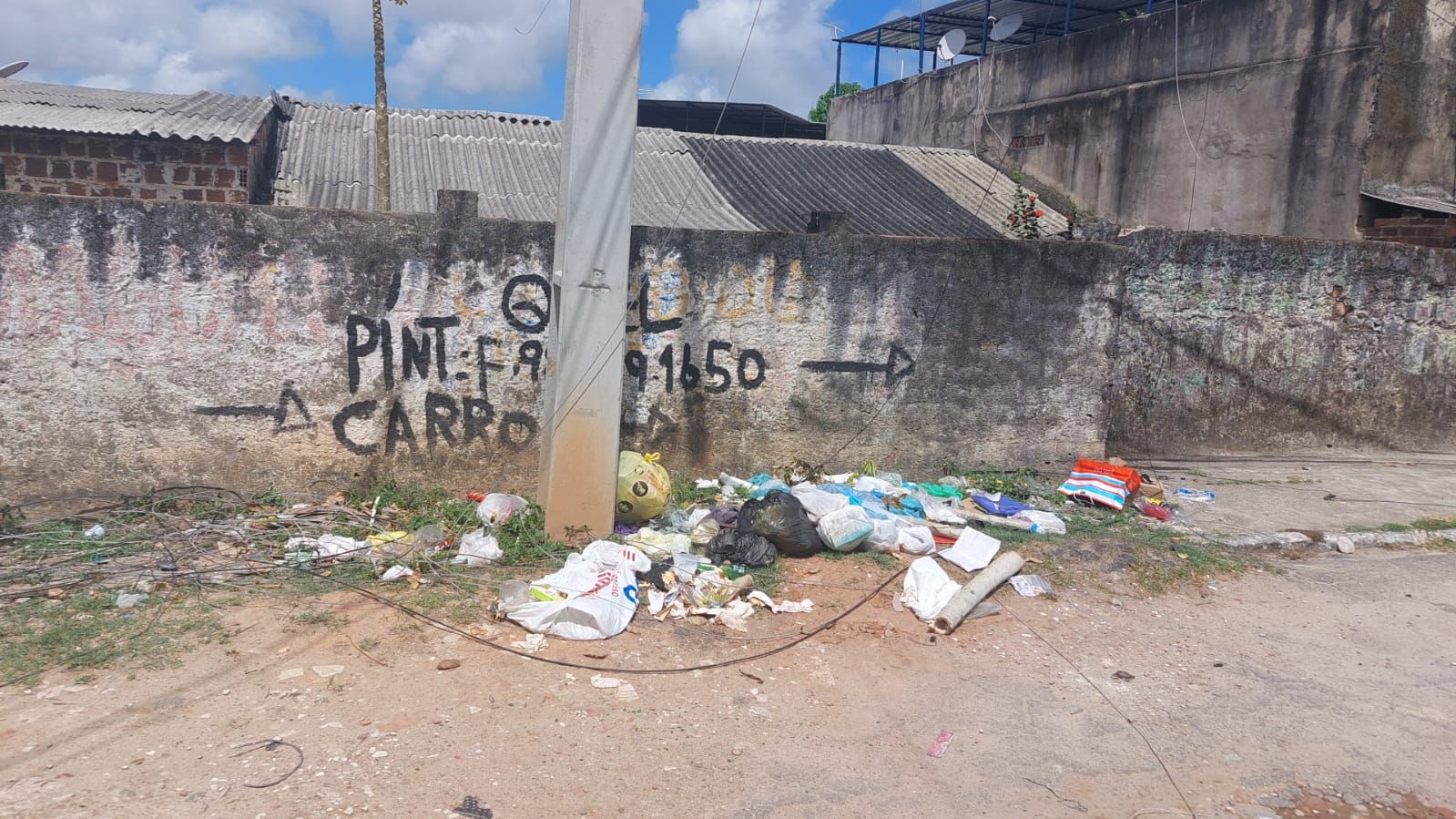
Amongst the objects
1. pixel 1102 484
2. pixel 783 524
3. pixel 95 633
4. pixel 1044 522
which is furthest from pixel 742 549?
pixel 95 633

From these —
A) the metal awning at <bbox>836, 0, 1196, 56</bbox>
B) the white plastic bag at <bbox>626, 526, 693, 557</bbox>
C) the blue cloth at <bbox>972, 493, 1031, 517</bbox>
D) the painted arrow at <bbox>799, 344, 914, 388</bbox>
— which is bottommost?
the white plastic bag at <bbox>626, 526, 693, 557</bbox>

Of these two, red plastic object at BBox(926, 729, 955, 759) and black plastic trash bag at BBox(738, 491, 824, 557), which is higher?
black plastic trash bag at BBox(738, 491, 824, 557)

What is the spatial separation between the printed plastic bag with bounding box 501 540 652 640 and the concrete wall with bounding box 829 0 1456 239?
8635 mm

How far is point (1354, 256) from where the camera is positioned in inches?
313

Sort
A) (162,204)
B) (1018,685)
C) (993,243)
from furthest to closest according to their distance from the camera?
(993,243), (162,204), (1018,685)

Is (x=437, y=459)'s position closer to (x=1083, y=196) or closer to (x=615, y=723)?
(x=615, y=723)

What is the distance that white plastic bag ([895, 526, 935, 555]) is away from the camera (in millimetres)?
5336

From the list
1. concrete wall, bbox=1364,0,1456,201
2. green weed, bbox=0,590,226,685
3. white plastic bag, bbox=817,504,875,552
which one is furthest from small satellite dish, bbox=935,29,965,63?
green weed, bbox=0,590,226,685

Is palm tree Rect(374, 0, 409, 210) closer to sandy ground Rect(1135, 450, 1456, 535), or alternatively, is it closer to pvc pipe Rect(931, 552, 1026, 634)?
pvc pipe Rect(931, 552, 1026, 634)

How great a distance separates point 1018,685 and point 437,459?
3.51 meters

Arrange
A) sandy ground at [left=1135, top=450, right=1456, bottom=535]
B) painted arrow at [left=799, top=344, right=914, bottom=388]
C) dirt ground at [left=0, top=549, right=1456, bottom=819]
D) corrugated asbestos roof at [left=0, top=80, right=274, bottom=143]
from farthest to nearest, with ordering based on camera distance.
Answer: corrugated asbestos roof at [left=0, top=80, right=274, bottom=143]
sandy ground at [left=1135, top=450, right=1456, bottom=535]
painted arrow at [left=799, top=344, right=914, bottom=388]
dirt ground at [left=0, top=549, right=1456, bottom=819]

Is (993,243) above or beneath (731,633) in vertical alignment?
above

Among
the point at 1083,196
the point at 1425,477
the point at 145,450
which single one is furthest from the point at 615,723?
the point at 1083,196

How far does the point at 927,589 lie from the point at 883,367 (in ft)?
6.45
